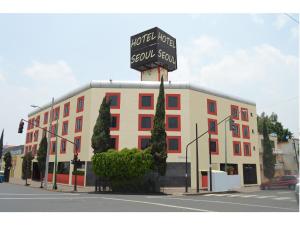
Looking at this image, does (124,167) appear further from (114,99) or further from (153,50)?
(153,50)

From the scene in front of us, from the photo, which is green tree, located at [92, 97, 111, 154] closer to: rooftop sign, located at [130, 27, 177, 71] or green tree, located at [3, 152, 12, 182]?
rooftop sign, located at [130, 27, 177, 71]

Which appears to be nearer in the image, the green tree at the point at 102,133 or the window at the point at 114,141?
the green tree at the point at 102,133

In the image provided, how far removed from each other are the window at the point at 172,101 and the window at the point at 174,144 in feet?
13.5

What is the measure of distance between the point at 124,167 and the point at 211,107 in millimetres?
18377

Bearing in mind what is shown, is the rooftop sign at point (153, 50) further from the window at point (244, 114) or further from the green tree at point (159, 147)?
the green tree at point (159, 147)

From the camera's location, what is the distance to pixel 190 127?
1527 inches

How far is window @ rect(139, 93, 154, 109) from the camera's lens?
130ft

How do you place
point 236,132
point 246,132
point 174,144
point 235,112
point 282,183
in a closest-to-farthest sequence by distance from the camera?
1. point 282,183
2. point 174,144
3. point 236,132
4. point 235,112
5. point 246,132

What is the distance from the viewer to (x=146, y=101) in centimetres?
3988

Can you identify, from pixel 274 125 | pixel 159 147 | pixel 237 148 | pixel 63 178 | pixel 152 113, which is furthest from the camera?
pixel 274 125

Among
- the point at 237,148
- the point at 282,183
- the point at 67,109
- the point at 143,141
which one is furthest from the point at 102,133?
the point at 237,148

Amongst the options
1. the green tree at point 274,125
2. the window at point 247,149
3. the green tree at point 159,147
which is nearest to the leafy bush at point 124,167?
the green tree at point 159,147

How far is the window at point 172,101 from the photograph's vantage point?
39.5 metres

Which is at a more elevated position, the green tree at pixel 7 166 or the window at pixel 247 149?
the window at pixel 247 149
